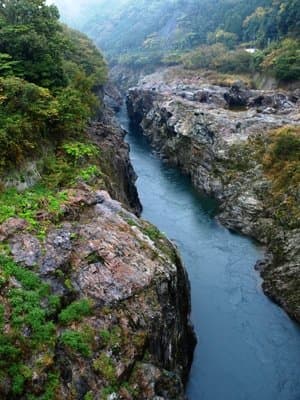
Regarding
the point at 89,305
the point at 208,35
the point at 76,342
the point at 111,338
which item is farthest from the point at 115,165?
the point at 208,35

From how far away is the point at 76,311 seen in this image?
1584 centimetres

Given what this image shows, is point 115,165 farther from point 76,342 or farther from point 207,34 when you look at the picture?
point 207,34

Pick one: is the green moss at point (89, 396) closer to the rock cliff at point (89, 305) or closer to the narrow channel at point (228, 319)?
the rock cliff at point (89, 305)

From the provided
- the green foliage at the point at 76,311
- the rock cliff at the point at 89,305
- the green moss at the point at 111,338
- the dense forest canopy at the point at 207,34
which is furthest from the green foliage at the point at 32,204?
the dense forest canopy at the point at 207,34

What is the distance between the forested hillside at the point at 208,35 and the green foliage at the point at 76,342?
53680 mm

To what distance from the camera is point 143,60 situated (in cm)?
11088

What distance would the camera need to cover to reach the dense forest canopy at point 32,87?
72.0ft

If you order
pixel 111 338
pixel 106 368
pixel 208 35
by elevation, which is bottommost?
pixel 106 368

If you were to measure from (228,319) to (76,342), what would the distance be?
44.7 ft

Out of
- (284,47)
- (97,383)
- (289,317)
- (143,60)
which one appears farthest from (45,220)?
(143,60)

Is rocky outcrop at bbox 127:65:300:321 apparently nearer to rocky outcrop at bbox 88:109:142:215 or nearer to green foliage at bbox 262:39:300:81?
green foliage at bbox 262:39:300:81

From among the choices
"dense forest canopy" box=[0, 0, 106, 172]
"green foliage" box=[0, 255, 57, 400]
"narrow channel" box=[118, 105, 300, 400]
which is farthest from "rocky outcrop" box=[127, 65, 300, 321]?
"green foliage" box=[0, 255, 57, 400]

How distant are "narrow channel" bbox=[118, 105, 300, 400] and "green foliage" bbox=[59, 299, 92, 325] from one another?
825cm

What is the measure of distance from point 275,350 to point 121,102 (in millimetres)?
79744
